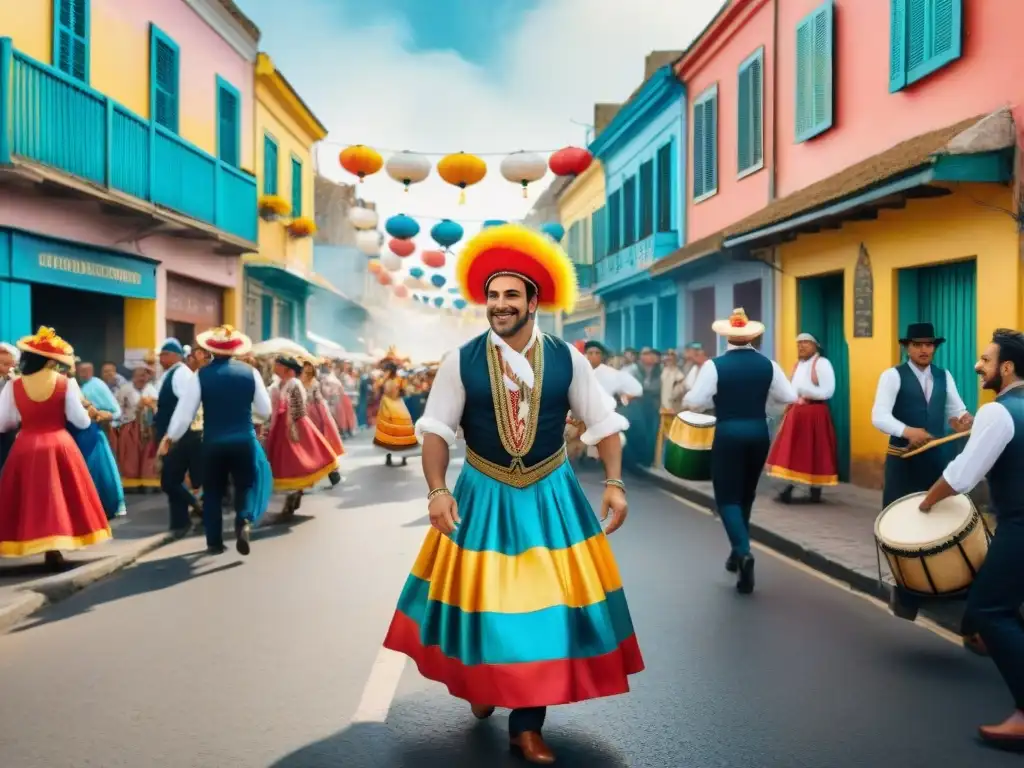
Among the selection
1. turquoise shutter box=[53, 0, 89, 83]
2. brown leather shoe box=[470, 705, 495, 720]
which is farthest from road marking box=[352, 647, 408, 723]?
turquoise shutter box=[53, 0, 89, 83]

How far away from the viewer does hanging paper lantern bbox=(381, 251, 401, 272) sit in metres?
23.8

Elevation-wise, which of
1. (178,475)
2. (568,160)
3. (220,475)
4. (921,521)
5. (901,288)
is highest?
Answer: (568,160)

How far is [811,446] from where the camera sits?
34.7 feet

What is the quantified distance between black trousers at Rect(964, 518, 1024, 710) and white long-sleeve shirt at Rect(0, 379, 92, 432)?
6199mm

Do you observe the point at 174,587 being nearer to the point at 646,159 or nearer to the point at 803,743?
the point at 803,743

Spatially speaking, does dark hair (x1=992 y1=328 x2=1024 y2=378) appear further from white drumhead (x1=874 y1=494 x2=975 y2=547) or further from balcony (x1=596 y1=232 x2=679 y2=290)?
balcony (x1=596 y1=232 x2=679 y2=290)

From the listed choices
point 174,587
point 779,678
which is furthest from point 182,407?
point 779,678

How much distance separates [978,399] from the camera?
10.1 meters

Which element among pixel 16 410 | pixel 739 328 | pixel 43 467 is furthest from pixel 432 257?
pixel 739 328

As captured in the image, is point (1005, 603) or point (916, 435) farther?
point (916, 435)

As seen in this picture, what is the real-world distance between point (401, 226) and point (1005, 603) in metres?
17.0

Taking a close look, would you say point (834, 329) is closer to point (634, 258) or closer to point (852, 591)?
point (852, 591)

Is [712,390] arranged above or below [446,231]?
below

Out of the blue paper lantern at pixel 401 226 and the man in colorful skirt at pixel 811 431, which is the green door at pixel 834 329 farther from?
the blue paper lantern at pixel 401 226
